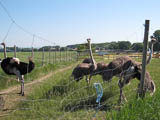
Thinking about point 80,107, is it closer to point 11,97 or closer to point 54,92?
point 54,92

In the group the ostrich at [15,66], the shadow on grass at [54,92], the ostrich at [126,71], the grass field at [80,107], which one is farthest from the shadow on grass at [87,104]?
the ostrich at [15,66]

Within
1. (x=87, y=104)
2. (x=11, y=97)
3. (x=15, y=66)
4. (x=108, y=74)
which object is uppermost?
(x=15, y=66)

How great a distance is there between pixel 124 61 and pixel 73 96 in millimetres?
1608

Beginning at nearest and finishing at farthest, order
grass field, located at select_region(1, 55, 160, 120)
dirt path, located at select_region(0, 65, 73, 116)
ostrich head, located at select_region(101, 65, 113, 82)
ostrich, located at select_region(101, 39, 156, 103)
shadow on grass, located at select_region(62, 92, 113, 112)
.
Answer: grass field, located at select_region(1, 55, 160, 120) < ostrich, located at select_region(101, 39, 156, 103) < shadow on grass, located at select_region(62, 92, 113, 112) < dirt path, located at select_region(0, 65, 73, 116) < ostrich head, located at select_region(101, 65, 113, 82)

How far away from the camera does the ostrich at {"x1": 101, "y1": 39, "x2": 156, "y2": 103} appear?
427cm

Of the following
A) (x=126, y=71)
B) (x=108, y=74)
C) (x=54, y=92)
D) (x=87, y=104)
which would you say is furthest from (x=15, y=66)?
(x=126, y=71)

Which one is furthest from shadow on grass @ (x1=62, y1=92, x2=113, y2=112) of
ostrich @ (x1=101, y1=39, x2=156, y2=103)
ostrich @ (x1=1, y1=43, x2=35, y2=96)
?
ostrich @ (x1=1, y1=43, x2=35, y2=96)

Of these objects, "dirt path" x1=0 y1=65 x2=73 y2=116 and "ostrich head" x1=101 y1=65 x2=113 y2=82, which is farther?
"ostrich head" x1=101 y1=65 x2=113 y2=82

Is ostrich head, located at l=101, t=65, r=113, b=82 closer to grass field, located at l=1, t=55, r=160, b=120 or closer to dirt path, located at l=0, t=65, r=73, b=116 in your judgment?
grass field, located at l=1, t=55, r=160, b=120

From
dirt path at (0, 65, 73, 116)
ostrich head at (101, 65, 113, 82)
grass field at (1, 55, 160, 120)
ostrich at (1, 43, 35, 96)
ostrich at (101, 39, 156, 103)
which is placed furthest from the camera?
ostrich at (1, 43, 35, 96)

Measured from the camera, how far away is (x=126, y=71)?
4730 millimetres

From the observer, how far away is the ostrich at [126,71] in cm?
427

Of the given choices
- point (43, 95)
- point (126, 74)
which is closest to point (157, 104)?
point (126, 74)

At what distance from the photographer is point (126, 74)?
14.8ft
